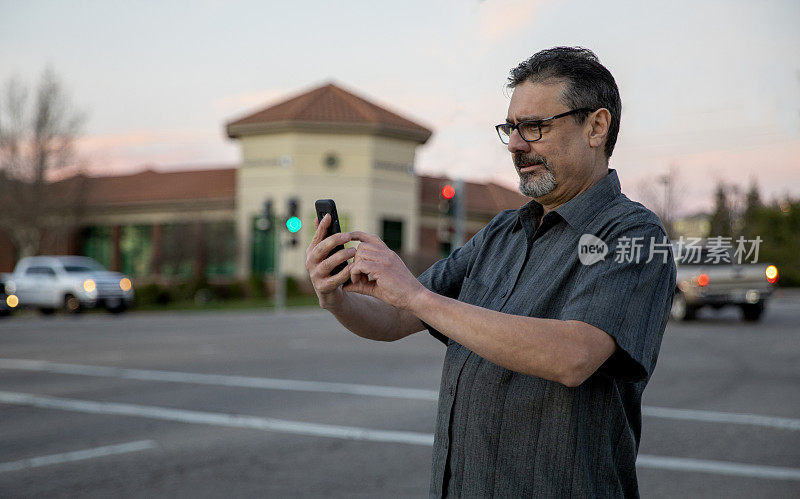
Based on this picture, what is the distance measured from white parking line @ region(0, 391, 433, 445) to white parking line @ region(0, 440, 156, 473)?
1063mm

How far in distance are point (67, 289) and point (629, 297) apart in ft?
94.9

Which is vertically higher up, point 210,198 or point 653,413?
point 210,198

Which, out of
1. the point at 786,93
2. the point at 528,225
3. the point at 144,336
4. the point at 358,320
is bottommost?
the point at 144,336

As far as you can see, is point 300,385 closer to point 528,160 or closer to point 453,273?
point 453,273

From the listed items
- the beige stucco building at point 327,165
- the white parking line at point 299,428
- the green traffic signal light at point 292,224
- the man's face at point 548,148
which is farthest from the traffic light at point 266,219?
the man's face at point 548,148

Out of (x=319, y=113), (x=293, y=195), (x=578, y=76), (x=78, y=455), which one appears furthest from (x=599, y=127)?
(x=319, y=113)

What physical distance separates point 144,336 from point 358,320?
16.8 metres

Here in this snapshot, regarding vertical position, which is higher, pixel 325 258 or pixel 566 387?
pixel 325 258

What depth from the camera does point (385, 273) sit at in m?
2.14

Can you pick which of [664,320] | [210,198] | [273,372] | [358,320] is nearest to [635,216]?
[664,320]

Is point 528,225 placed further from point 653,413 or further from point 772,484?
point 653,413

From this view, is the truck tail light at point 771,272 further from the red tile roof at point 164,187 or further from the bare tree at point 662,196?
the red tile roof at point 164,187

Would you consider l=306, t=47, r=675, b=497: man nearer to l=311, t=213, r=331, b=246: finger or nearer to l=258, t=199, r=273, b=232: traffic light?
l=311, t=213, r=331, b=246: finger

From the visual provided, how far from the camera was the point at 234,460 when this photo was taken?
696 cm
